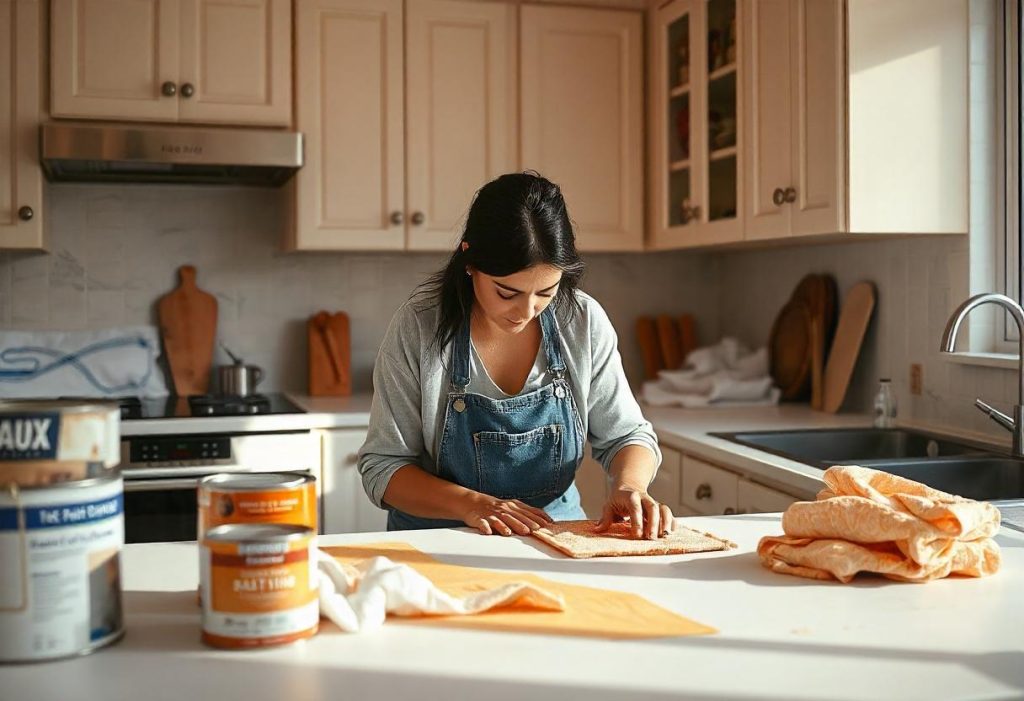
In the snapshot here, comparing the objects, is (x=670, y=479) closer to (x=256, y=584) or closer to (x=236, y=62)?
(x=236, y=62)

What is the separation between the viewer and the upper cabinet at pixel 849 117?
2.59 metres

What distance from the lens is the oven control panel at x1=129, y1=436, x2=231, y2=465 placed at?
118 inches

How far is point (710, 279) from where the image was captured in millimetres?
4172

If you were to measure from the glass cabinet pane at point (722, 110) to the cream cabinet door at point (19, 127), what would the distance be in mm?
1969

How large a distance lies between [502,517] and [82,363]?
2340mm

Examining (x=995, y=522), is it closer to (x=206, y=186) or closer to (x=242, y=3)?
(x=242, y=3)

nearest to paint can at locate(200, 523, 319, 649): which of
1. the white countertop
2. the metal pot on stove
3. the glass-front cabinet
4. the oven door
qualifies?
the white countertop

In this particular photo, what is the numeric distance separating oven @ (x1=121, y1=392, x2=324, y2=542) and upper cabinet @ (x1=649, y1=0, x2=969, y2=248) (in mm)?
1437

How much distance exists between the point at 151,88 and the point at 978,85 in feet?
7.46

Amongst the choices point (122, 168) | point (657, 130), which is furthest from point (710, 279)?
point (122, 168)

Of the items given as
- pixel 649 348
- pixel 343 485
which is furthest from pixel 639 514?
pixel 649 348

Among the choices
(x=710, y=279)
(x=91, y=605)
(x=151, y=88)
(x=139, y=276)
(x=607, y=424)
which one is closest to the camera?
(x=91, y=605)

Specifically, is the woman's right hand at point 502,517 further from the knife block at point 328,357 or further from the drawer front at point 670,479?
the knife block at point 328,357

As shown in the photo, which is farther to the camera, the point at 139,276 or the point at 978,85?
the point at 139,276
